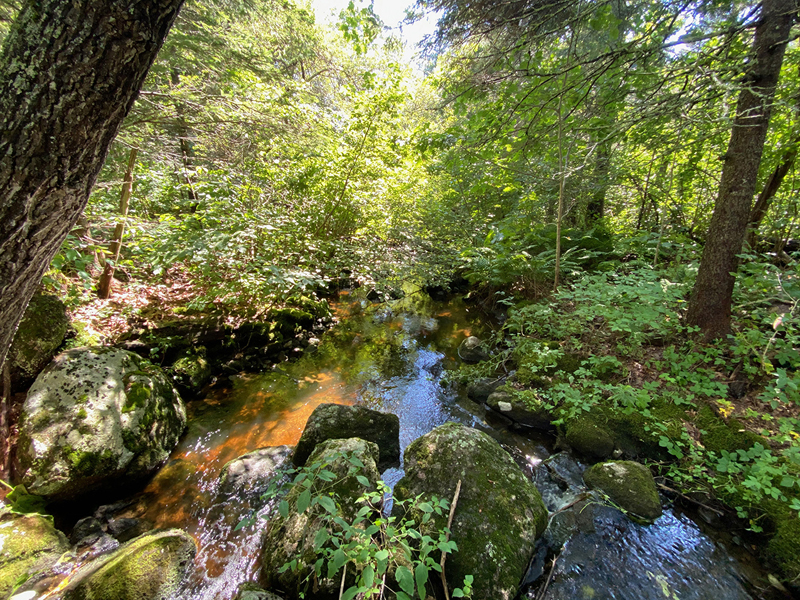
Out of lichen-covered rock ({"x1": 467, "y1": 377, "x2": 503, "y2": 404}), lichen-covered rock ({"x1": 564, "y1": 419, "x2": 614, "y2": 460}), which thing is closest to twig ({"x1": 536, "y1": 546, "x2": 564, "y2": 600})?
lichen-covered rock ({"x1": 564, "y1": 419, "x2": 614, "y2": 460})

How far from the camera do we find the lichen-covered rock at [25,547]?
2.15m

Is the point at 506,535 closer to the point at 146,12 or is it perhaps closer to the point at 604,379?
the point at 604,379

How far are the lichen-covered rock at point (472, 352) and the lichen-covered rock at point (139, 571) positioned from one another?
4922 millimetres

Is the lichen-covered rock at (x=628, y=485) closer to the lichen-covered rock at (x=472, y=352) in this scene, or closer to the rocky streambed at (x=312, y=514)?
the rocky streambed at (x=312, y=514)

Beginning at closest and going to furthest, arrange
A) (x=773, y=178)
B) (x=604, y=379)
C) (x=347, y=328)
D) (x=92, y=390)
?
(x=92, y=390)
(x=604, y=379)
(x=773, y=178)
(x=347, y=328)

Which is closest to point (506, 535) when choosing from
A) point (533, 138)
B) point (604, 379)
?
point (604, 379)

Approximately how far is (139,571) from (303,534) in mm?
1163

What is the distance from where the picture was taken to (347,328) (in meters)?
7.91

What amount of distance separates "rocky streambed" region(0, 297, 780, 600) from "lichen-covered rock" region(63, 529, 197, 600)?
0.01 meters

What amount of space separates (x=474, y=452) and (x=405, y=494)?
29.2 inches

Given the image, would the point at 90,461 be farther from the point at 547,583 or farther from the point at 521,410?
the point at 521,410

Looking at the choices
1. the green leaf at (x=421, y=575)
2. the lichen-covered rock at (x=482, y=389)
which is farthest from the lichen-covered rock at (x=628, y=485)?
the green leaf at (x=421, y=575)

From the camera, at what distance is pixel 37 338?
3.41 metres

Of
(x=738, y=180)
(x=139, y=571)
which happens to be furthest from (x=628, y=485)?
(x=139, y=571)
